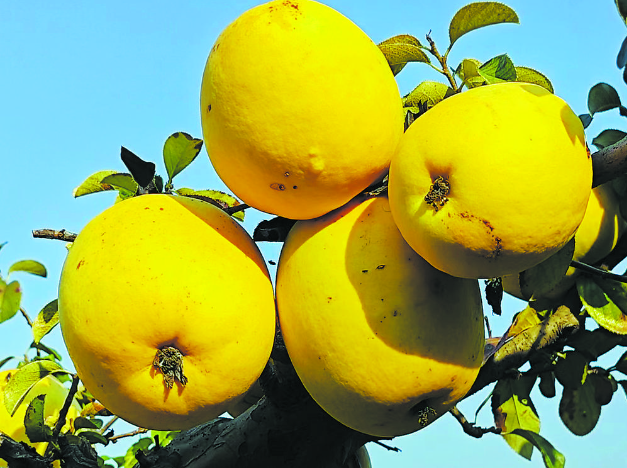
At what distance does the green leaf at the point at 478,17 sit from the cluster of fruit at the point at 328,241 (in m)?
→ 0.36

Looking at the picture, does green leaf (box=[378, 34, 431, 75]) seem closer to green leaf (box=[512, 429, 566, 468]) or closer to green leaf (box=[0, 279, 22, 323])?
green leaf (box=[512, 429, 566, 468])

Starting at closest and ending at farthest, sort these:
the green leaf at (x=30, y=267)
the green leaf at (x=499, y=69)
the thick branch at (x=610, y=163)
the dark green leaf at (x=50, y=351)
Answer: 1. the thick branch at (x=610, y=163)
2. the green leaf at (x=499, y=69)
3. the green leaf at (x=30, y=267)
4. the dark green leaf at (x=50, y=351)

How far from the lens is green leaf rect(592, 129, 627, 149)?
87.7 inches

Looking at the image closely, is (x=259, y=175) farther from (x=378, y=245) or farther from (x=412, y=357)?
(x=412, y=357)

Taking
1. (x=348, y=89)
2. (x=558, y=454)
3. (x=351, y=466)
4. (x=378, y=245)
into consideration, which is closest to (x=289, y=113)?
(x=348, y=89)

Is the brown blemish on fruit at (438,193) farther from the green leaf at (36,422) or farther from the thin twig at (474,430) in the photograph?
the green leaf at (36,422)

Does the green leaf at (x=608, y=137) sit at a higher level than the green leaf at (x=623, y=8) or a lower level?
lower

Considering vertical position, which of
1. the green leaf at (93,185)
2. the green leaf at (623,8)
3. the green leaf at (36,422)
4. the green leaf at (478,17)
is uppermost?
the green leaf at (478,17)

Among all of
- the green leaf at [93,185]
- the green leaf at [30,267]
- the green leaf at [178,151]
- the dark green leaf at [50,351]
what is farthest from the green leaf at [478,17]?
the dark green leaf at [50,351]

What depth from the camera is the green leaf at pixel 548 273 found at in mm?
1667

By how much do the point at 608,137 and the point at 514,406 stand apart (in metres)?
1.06

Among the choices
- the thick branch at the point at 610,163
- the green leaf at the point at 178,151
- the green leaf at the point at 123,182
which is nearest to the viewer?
the thick branch at the point at 610,163

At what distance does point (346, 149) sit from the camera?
1.43 meters

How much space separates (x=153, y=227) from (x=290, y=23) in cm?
54
